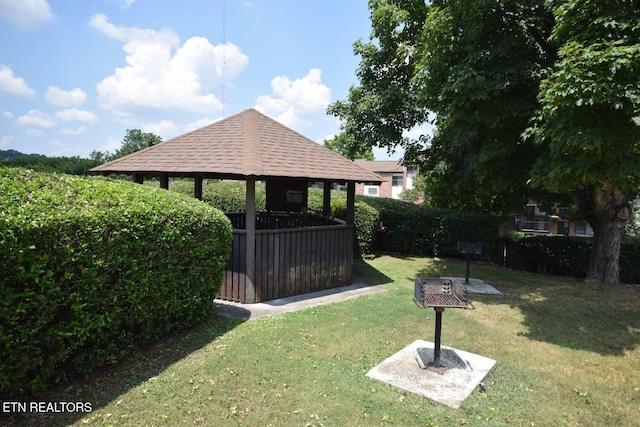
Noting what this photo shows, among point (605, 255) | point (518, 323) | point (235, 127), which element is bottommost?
point (518, 323)

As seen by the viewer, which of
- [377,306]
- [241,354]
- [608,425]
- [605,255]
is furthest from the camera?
[605,255]

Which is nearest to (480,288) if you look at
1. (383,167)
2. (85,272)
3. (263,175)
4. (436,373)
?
(436,373)

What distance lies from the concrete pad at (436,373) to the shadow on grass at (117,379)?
98.1 inches

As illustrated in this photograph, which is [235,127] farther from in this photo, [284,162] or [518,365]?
[518,365]

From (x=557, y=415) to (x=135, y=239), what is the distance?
4.95 meters

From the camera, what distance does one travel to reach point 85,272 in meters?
3.70

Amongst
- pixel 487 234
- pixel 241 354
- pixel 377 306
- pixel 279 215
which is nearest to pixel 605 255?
pixel 487 234

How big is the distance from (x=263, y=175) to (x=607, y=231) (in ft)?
32.3

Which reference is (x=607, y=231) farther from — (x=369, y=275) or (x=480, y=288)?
(x=369, y=275)

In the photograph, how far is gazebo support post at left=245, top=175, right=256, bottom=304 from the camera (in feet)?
23.5

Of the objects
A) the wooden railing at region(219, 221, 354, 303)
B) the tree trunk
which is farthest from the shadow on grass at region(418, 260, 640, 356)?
the wooden railing at region(219, 221, 354, 303)

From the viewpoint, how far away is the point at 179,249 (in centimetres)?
505

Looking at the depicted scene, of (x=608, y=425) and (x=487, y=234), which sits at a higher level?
(x=487, y=234)

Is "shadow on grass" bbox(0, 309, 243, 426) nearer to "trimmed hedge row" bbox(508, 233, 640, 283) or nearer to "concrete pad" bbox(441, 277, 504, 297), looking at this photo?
"concrete pad" bbox(441, 277, 504, 297)
